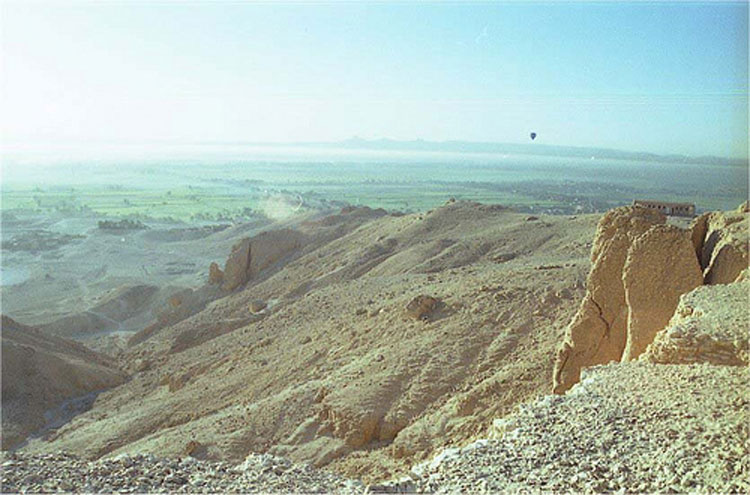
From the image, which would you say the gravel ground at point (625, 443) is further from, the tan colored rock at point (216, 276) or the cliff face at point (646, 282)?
the tan colored rock at point (216, 276)

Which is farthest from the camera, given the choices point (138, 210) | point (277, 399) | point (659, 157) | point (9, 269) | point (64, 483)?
point (138, 210)

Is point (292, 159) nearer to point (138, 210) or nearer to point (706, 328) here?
point (138, 210)

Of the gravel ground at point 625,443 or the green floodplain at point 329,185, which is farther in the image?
the green floodplain at point 329,185

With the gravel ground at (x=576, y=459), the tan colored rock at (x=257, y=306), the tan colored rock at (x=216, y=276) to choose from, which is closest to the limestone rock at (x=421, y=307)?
the gravel ground at (x=576, y=459)

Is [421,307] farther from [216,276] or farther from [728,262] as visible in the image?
[216,276]

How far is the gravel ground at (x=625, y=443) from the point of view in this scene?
14.3 ft

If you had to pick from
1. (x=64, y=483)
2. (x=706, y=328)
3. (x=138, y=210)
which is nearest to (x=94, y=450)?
(x=64, y=483)

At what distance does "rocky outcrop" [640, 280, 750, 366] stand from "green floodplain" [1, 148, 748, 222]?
84.2ft

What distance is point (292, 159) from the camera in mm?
172375

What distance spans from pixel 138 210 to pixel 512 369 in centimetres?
7938

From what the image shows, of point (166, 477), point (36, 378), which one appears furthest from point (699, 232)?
point (36, 378)

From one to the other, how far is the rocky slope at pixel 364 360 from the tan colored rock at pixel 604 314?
2.56 ft

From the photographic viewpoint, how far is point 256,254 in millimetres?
27219

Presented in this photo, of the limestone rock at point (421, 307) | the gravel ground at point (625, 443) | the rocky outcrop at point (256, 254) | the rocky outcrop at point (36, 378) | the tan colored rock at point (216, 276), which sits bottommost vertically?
the rocky outcrop at point (36, 378)
